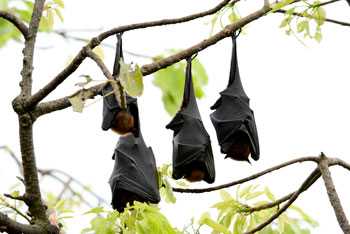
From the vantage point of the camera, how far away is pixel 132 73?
2.28 meters

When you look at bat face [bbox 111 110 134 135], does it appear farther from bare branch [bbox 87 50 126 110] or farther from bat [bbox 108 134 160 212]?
bare branch [bbox 87 50 126 110]

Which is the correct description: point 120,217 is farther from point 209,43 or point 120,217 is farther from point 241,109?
point 241,109

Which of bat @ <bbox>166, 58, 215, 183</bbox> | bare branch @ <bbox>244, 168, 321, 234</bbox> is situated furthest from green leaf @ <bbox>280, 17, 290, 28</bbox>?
bare branch @ <bbox>244, 168, 321, 234</bbox>

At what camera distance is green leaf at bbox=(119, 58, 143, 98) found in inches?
88.0

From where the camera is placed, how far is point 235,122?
4.73m

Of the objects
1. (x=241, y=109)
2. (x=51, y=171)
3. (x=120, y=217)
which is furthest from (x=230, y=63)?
(x=51, y=171)

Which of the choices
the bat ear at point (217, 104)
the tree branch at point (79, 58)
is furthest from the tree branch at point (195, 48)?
the bat ear at point (217, 104)

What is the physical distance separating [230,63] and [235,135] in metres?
0.61

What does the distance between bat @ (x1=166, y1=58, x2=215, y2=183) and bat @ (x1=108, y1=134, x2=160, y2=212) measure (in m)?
0.22

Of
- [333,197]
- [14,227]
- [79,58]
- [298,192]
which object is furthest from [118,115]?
[333,197]

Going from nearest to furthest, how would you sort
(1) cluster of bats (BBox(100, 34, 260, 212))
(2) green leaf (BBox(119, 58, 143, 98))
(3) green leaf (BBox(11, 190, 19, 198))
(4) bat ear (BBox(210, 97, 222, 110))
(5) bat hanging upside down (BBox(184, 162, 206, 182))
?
(2) green leaf (BBox(119, 58, 143, 98)) → (3) green leaf (BBox(11, 190, 19, 198)) → (1) cluster of bats (BBox(100, 34, 260, 212)) → (5) bat hanging upside down (BBox(184, 162, 206, 182)) → (4) bat ear (BBox(210, 97, 222, 110))

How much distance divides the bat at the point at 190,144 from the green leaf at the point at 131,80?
6.77ft

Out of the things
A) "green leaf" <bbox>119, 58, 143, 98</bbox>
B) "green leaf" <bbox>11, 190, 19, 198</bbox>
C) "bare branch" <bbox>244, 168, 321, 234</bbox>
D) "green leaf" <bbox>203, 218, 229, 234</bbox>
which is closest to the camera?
"green leaf" <bbox>119, 58, 143, 98</bbox>

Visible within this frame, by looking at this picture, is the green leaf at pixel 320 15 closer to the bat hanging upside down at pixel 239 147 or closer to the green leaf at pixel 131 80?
the bat hanging upside down at pixel 239 147
